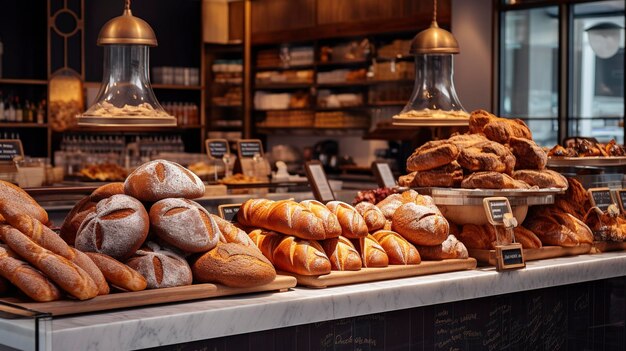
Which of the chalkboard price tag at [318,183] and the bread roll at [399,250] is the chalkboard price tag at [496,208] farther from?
the chalkboard price tag at [318,183]

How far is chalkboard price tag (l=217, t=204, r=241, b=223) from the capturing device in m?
3.13

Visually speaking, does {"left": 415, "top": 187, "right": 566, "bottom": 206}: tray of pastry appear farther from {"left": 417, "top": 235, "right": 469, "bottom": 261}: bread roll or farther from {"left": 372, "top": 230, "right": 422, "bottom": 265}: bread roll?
{"left": 372, "top": 230, "right": 422, "bottom": 265}: bread roll

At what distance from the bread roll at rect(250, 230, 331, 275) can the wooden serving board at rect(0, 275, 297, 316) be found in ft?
0.20

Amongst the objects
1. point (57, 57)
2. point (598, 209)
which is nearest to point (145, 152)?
point (57, 57)

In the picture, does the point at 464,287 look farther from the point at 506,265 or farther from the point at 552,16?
the point at 552,16

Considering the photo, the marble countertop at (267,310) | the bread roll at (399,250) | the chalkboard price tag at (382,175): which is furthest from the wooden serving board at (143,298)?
the chalkboard price tag at (382,175)

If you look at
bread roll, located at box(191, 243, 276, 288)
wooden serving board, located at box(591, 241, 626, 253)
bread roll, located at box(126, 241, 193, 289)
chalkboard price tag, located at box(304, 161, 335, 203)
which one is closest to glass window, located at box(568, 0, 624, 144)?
chalkboard price tag, located at box(304, 161, 335, 203)

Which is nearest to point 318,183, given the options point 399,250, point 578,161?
point 578,161

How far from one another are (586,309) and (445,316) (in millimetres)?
866

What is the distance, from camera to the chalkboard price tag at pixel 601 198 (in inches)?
152

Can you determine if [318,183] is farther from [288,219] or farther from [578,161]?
[288,219]

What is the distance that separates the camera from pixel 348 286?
Result: 2799 mm

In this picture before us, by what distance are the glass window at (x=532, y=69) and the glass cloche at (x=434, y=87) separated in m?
3.85

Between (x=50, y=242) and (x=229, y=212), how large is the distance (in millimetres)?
918
